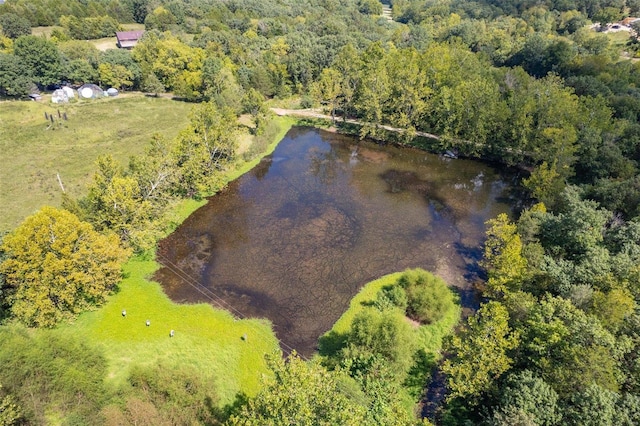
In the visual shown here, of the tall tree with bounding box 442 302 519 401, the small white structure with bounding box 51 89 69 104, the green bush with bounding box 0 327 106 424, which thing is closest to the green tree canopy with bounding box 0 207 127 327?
the green bush with bounding box 0 327 106 424

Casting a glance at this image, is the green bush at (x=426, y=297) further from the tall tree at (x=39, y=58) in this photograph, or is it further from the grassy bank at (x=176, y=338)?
the tall tree at (x=39, y=58)

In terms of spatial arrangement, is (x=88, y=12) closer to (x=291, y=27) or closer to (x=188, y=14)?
(x=188, y=14)

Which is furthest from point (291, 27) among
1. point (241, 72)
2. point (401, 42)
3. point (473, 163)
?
point (473, 163)

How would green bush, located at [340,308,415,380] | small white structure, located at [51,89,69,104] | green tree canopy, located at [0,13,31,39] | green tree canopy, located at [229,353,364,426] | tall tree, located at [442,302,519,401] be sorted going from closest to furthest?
green tree canopy, located at [229,353,364,426] < tall tree, located at [442,302,519,401] < green bush, located at [340,308,415,380] < small white structure, located at [51,89,69,104] < green tree canopy, located at [0,13,31,39]

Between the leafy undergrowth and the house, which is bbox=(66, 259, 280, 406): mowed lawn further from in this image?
the house

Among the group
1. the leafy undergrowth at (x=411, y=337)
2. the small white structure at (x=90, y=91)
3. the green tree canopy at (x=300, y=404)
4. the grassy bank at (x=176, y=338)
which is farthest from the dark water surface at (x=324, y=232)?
the small white structure at (x=90, y=91)

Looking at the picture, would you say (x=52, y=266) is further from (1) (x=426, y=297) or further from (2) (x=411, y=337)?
(1) (x=426, y=297)

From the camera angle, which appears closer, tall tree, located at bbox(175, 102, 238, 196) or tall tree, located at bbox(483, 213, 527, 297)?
tall tree, located at bbox(483, 213, 527, 297)
